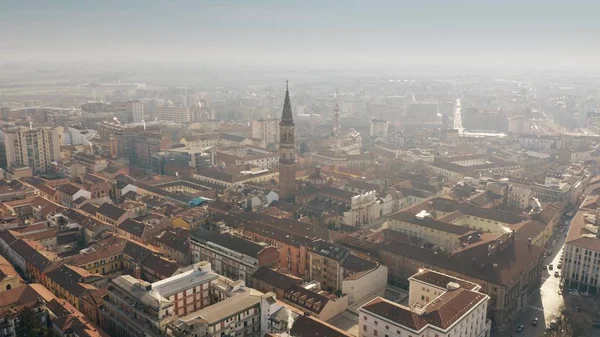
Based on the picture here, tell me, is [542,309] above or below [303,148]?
below

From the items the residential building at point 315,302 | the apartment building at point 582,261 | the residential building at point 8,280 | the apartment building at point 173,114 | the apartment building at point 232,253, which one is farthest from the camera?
the apartment building at point 173,114

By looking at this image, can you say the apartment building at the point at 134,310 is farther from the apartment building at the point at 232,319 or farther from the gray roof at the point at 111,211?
the gray roof at the point at 111,211

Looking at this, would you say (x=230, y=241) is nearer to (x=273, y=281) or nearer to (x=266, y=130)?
(x=273, y=281)

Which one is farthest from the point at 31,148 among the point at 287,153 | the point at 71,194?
the point at 287,153

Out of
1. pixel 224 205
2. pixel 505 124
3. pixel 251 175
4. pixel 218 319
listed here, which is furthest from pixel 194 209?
pixel 505 124

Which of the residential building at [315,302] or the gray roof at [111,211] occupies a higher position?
the gray roof at [111,211]

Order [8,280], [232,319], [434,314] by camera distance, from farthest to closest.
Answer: [8,280], [232,319], [434,314]

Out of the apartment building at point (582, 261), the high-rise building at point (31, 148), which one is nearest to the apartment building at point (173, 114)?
the high-rise building at point (31, 148)

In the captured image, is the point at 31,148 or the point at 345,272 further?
the point at 31,148
